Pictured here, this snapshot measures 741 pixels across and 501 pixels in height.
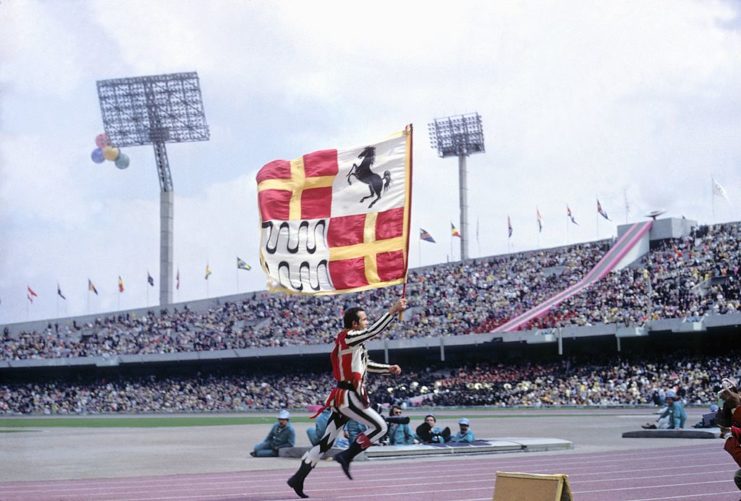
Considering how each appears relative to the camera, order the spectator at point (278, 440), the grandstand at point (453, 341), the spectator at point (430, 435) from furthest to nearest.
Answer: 1. the grandstand at point (453, 341)
2. the spectator at point (430, 435)
3. the spectator at point (278, 440)

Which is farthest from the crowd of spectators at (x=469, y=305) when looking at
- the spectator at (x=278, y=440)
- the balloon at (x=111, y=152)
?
the spectator at (x=278, y=440)

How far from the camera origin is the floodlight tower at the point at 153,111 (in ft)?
231

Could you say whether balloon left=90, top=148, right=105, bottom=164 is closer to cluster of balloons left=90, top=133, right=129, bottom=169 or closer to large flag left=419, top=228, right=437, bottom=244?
Answer: cluster of balloons left=90, top=133, right=129, bottom=169

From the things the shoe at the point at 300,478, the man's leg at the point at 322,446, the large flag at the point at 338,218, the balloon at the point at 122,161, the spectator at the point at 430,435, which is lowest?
the spectator at the point at 430,435

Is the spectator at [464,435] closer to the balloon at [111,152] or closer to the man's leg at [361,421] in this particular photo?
the man's leg at [361,421]

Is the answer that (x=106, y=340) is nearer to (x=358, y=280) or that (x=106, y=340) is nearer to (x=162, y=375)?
(x=162, y=375)

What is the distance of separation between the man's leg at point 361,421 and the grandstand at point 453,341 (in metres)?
33.9

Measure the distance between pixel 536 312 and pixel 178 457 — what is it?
37070 mm

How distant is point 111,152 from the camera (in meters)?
70.4

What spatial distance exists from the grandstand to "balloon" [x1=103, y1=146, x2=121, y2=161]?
11727 millimetres

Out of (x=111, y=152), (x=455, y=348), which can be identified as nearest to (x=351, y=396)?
(x=455, y=348)

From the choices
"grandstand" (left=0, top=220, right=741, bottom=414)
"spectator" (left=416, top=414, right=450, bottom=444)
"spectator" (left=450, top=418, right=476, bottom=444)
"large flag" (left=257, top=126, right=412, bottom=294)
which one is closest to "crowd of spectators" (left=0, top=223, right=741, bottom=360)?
"grandstand" (left=0, top=220, right=741, bottom=414)

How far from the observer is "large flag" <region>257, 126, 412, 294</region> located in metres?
11.2

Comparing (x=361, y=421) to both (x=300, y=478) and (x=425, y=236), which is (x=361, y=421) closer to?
(x=300, y=478)
